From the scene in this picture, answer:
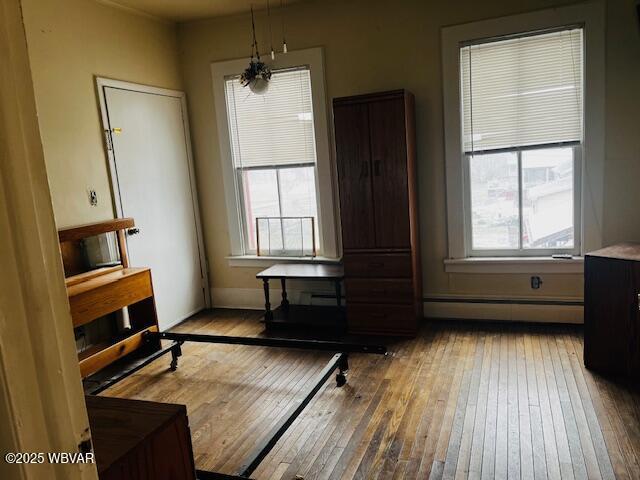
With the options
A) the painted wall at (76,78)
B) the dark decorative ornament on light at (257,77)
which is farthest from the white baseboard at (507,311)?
the painted wall at (76,78)

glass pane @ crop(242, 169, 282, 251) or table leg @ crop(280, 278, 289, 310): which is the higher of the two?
glass pane @ crop(242, 169, 282, 251)

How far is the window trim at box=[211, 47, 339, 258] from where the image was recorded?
4371 millimetres

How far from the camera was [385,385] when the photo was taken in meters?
3.18

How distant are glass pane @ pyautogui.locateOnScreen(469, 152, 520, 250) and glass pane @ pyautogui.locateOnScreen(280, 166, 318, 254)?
1.47m

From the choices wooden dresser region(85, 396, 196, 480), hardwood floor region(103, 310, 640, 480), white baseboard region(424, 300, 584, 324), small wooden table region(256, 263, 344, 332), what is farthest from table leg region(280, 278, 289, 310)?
wooden dresser region(85, 396, 196, 480)

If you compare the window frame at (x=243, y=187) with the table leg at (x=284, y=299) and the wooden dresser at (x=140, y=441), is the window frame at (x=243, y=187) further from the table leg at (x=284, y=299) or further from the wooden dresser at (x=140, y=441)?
the wooden dresser at (x=140, y=441)

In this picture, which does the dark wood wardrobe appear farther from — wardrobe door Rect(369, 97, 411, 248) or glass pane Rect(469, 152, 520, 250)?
glass pane Rect(469, 152, 520, 250)

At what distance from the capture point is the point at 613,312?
9.85ft

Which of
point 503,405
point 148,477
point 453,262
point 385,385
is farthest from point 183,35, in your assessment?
point 148,477

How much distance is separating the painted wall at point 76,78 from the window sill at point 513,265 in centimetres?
299

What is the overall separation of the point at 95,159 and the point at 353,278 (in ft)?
7.56

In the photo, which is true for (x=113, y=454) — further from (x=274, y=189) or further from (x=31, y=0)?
(x=274, y=189)

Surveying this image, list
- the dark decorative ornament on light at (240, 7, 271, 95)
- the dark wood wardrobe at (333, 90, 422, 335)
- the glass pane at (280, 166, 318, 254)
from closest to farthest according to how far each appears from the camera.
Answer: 1. the dark wood wardrobe at (333, 90, 422, 335)
2. the dark decorative ornament on light at (240, 7, 271, 95)
3. the glass pane at (280, 166, 318, 254)

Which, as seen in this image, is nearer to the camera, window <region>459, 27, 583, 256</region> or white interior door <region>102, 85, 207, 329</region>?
window <region>459, 27, 583, 256</region>
